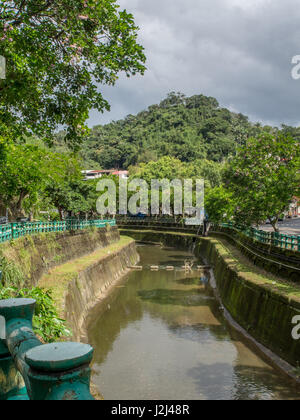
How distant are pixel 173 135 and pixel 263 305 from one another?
99285 mm

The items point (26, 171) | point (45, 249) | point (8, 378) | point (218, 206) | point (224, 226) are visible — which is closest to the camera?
point (8, 378)

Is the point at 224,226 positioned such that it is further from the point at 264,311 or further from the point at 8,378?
the point at 8,378

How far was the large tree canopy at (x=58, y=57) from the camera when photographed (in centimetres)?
1002

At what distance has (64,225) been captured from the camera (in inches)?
1069

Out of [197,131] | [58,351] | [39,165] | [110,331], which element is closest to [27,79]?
[58,351]

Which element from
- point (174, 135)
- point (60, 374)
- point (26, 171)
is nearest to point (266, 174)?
point (26, 171)

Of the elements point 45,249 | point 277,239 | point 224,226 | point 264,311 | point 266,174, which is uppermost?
point 266,174

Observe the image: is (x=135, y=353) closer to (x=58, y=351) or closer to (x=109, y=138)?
(x=58, y=351)

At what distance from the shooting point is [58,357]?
6.07 feet

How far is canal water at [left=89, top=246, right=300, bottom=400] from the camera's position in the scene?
41.1 feet

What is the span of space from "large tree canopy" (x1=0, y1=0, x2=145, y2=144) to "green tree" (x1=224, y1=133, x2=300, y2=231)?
12.7m

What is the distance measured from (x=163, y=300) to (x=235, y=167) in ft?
32.0

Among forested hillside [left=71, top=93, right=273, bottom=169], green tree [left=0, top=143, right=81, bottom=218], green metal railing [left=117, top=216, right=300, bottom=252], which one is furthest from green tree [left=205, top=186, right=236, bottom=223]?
forested hillside [left=71, top=93, right=273, bottom=169]

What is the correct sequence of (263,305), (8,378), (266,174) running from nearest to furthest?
(8,378), (263,305), (266,174)
